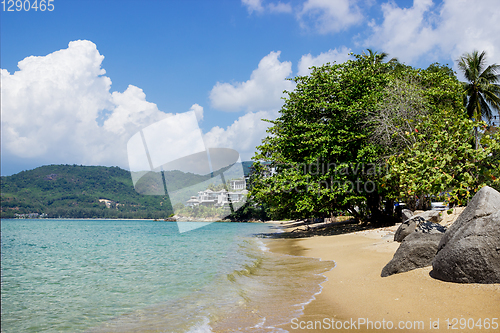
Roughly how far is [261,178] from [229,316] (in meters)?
17.2

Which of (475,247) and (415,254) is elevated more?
(475,247)

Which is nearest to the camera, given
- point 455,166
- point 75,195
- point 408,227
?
point 455,166

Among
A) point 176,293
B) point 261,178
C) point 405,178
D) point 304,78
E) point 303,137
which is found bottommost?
point 176,293

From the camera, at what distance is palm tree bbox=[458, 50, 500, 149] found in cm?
3641

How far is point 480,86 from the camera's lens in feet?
120

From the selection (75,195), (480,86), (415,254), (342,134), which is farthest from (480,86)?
(75,195)

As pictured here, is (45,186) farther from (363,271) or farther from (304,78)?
(363,271)

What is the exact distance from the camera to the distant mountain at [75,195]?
11000 cm

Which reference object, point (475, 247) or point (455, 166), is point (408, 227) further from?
point (475, 247)

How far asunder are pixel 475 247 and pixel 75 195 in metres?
136

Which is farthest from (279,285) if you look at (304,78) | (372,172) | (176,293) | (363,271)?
(304,78)

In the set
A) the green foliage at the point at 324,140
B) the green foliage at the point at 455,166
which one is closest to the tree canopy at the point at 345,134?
the green foliage at the point at 324,140

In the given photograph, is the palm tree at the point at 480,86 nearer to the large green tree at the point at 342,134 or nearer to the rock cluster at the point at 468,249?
the large green tree at the point at 342,134

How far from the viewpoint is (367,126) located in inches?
803
